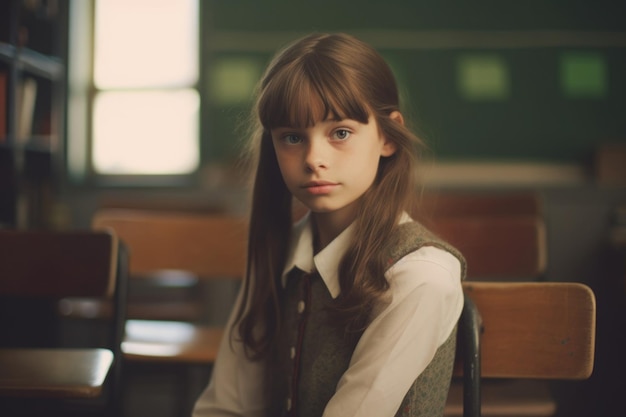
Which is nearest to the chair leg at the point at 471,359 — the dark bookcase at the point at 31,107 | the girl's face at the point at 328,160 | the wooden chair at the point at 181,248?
the girl's face at the point at 328,160

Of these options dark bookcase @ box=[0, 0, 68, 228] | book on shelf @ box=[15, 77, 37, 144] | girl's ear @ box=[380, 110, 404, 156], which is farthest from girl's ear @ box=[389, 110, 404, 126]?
book on shelf @ box=[15, 77, 37, 144]

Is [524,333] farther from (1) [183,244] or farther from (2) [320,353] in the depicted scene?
(1) [183,244]

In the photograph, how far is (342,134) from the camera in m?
1.07

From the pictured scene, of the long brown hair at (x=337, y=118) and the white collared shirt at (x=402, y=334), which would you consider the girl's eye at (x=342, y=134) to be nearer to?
the long brown hair at (x=337, y=118)

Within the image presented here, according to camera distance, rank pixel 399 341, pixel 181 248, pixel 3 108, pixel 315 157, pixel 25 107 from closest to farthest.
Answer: pixel 399 341 → pixel 315 157 → pixel 181 248 → pixel 3 108 → pixel 25 107

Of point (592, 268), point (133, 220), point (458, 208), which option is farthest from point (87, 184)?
point (592, 268)

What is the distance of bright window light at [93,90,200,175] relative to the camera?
4.12 m

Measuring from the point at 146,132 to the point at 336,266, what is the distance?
3.27m

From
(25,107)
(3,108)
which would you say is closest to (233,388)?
(3,108)

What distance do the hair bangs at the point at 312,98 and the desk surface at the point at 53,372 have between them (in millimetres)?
693

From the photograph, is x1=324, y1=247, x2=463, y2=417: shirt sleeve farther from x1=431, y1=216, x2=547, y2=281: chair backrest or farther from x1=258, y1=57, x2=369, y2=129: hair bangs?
x1=431, y1=216, x2=547, y2=281: chair backrest

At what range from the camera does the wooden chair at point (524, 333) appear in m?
1.00

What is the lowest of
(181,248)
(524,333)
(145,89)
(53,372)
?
(53,372)

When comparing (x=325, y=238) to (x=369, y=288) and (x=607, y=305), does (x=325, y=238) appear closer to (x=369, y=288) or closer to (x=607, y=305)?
(x=369, y=288)
